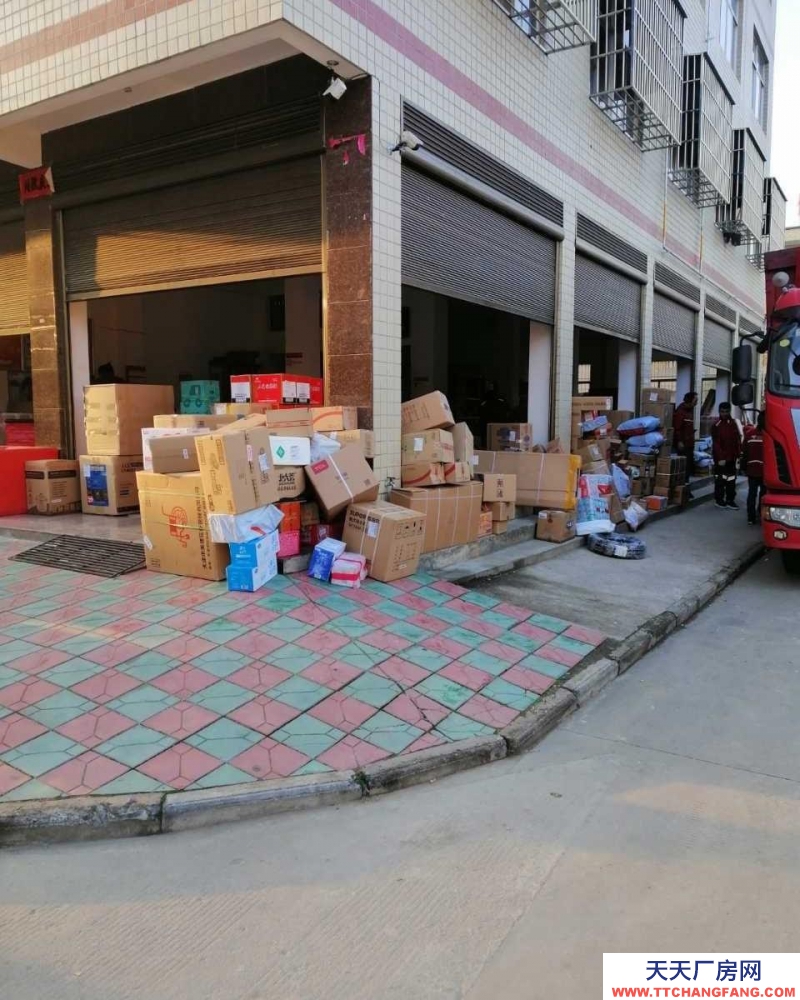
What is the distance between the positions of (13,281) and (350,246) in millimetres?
5587

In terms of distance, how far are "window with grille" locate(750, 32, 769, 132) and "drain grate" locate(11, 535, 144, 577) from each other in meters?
22.4

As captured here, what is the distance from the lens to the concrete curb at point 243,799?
127 inches

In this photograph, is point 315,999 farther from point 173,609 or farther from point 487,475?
point 487,475

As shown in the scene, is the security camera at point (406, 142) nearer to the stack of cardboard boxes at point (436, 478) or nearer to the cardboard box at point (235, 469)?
the stack of cardboard boxes at point (436, 478)

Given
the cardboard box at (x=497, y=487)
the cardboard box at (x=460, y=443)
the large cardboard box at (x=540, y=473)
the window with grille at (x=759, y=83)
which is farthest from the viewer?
the window with grille at (x=759, y=83)

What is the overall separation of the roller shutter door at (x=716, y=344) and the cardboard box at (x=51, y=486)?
16.0 metres

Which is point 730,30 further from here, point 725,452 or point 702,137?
point 725,452

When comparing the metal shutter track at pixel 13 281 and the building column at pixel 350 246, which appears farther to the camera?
the metal shutter track at pixel 13 281

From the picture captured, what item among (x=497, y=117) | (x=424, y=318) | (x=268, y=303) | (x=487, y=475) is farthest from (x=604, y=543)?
(x=268, y=303)

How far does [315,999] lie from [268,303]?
14.1 metres

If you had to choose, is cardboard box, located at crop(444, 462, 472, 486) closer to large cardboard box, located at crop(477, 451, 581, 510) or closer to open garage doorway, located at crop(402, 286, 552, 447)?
large cardboard box, located at crop(477, 451, 581, 510)

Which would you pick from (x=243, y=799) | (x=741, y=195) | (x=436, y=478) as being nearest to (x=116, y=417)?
(x=436, y=478)

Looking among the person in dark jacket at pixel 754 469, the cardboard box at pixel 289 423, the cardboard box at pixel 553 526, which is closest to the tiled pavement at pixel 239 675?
the cardboard box at pixel 289 423

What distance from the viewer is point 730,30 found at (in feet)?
61.7
